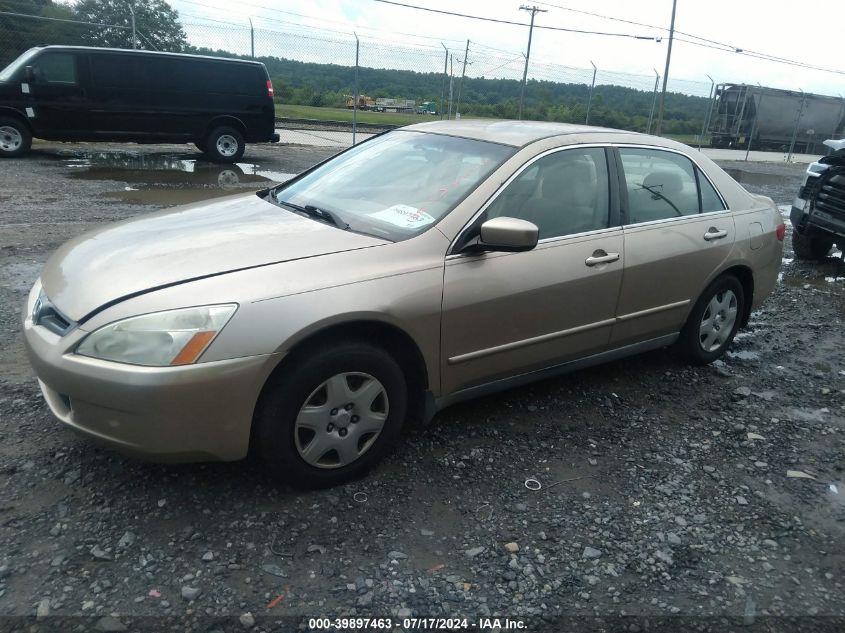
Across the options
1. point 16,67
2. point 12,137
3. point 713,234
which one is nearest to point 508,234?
point 713,234

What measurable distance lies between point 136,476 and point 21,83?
1179cm

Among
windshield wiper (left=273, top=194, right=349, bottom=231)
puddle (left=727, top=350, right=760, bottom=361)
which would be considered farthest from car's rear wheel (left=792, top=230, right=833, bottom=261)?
windshield wiper (left=273, top=194, right=349, bottom=231)

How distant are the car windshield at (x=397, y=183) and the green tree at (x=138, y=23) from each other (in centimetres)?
1555

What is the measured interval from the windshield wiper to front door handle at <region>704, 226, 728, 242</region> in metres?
2.44

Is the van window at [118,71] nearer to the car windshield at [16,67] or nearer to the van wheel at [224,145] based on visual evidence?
the car windshield at [16,67]

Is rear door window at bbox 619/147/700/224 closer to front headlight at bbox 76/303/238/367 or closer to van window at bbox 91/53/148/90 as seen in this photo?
front headlight at bbox 76/303/238/367

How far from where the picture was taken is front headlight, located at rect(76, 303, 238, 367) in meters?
2.47

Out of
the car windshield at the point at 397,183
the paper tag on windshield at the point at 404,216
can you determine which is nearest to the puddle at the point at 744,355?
the car windshield at the point at 397,183

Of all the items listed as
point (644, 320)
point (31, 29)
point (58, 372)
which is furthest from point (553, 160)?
point (31, 29)

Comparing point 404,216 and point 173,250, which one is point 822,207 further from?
point 173,250

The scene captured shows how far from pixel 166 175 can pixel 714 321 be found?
9946mm

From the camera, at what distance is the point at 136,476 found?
2.95 metres

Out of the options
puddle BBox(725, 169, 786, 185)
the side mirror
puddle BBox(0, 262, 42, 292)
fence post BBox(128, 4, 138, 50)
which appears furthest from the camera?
puddle BBox(725, 169, 786, 185)

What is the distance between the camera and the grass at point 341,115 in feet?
79.2
